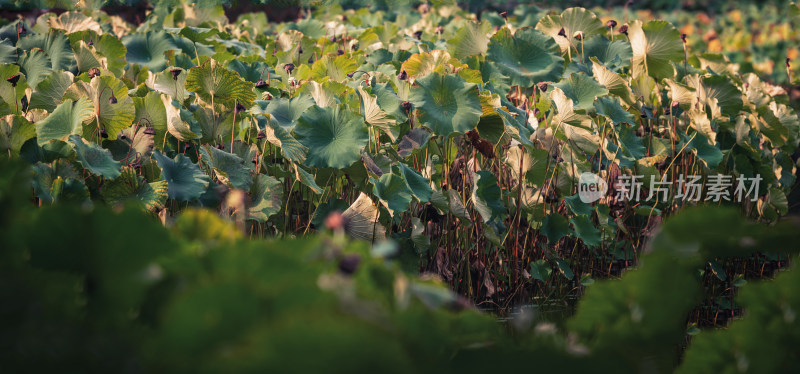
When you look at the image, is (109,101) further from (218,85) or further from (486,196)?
(486,196)

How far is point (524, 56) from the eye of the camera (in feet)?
8.72

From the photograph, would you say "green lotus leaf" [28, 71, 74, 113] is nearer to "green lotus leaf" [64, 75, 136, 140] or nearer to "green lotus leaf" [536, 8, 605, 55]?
"green lotus leaf" [64, 75, 136, 140]

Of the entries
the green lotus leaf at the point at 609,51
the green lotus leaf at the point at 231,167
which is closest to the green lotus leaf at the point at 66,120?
the green lotus leaf at the point at 231,167

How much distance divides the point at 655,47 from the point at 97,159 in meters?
2.21

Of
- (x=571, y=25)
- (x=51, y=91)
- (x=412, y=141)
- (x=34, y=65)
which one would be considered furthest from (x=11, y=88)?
(x=571, y=25)

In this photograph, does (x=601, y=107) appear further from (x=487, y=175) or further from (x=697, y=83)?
(x=697, y=83)

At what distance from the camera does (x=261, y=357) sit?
432 mm

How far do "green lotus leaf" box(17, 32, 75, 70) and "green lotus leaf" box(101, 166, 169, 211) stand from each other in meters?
0.96

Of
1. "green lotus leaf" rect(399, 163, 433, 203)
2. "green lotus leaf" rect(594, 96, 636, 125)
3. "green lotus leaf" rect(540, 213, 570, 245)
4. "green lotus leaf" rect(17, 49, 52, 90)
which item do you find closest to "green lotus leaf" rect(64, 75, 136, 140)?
"green lotus leaf" rect(17, 49, 52, 90)

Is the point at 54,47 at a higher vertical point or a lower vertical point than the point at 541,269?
higher

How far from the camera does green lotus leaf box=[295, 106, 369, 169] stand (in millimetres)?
1814

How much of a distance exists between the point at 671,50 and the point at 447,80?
130 cm

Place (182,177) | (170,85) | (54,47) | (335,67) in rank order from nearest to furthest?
(182,177) → (170,85) → (54,47) → (335,67)

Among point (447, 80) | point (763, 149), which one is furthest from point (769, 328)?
point (763, 149)
